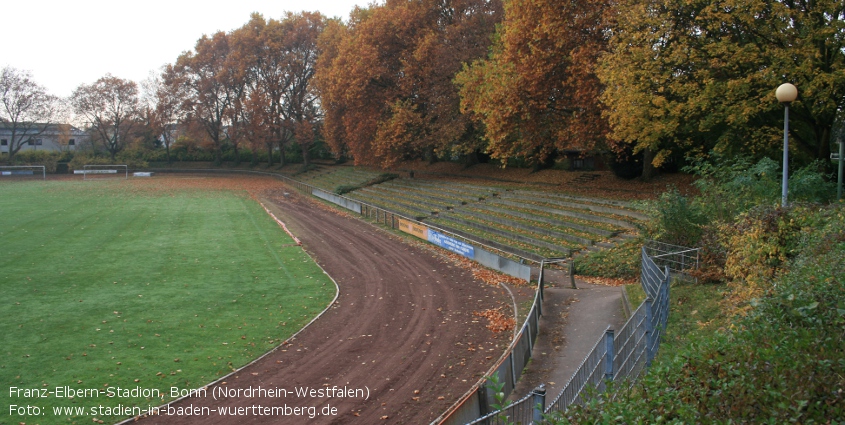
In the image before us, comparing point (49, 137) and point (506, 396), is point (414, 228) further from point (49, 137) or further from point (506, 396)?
point (49, 137)

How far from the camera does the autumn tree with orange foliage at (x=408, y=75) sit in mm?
39500

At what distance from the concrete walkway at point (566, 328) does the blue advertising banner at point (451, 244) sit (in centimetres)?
449

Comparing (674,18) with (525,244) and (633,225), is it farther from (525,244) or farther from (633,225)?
(525,244)

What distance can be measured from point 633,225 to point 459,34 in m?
22.5

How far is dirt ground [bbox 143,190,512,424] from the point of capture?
378 inches

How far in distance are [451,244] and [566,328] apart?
10955mm

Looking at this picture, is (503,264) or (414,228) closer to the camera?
(503,264)

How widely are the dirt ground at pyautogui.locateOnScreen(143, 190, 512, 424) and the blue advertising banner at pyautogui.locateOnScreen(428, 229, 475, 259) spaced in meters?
0.96

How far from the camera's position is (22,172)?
72000mm

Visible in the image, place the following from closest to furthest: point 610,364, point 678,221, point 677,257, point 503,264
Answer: point 610,364 → point 677,257 → point 678,221 → point 503,264

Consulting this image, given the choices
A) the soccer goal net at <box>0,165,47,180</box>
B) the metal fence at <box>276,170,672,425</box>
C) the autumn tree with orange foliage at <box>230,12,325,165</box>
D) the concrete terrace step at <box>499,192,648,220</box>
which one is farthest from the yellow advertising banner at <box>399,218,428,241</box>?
the soccer goal net at <box>0,165,47,180</box>

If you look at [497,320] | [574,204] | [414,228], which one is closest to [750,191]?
[497,320]

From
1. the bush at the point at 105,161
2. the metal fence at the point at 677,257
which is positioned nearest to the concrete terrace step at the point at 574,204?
the metal fence at the point at 677,257

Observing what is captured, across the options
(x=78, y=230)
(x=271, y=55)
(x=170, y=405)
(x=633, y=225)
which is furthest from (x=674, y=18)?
(x=271, y=55)
